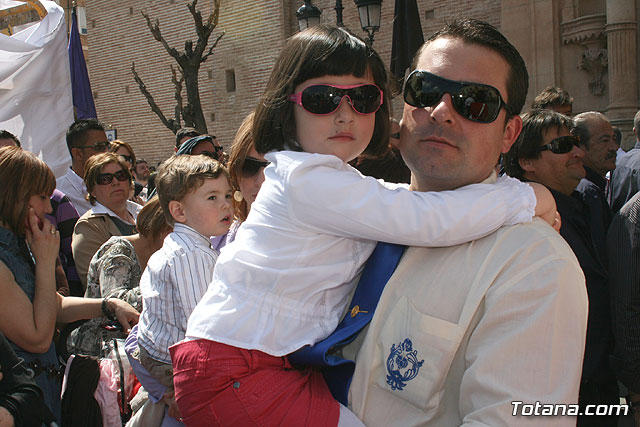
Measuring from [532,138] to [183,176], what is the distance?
7.90ft

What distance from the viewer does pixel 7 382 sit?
99.9 inches

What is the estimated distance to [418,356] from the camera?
1.57 meters

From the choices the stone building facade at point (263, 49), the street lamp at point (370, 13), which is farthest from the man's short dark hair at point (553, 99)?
the stone building facade at point (263, 49)

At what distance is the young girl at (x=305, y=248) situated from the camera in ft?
5.53

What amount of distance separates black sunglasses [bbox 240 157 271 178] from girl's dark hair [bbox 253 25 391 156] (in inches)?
47.5

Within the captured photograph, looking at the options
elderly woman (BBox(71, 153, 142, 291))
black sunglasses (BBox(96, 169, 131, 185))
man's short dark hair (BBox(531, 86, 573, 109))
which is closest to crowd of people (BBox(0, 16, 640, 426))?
elderly woman (BBox(71, 153, 142, 291))

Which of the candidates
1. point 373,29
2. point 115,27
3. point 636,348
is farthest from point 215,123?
point 636,348

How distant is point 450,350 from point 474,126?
0.71 metres

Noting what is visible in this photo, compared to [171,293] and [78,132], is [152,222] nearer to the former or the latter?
[171,293]

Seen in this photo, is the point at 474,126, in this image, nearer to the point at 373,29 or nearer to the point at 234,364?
the point at 234,364

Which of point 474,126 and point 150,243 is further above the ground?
point 474,126

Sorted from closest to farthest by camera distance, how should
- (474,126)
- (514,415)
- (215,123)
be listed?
(514,415) < (474,126) < (215,123)

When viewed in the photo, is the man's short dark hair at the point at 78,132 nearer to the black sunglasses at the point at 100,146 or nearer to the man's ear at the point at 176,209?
the black sunglasses at the point at 100,146

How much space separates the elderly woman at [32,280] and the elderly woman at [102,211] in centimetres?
80
